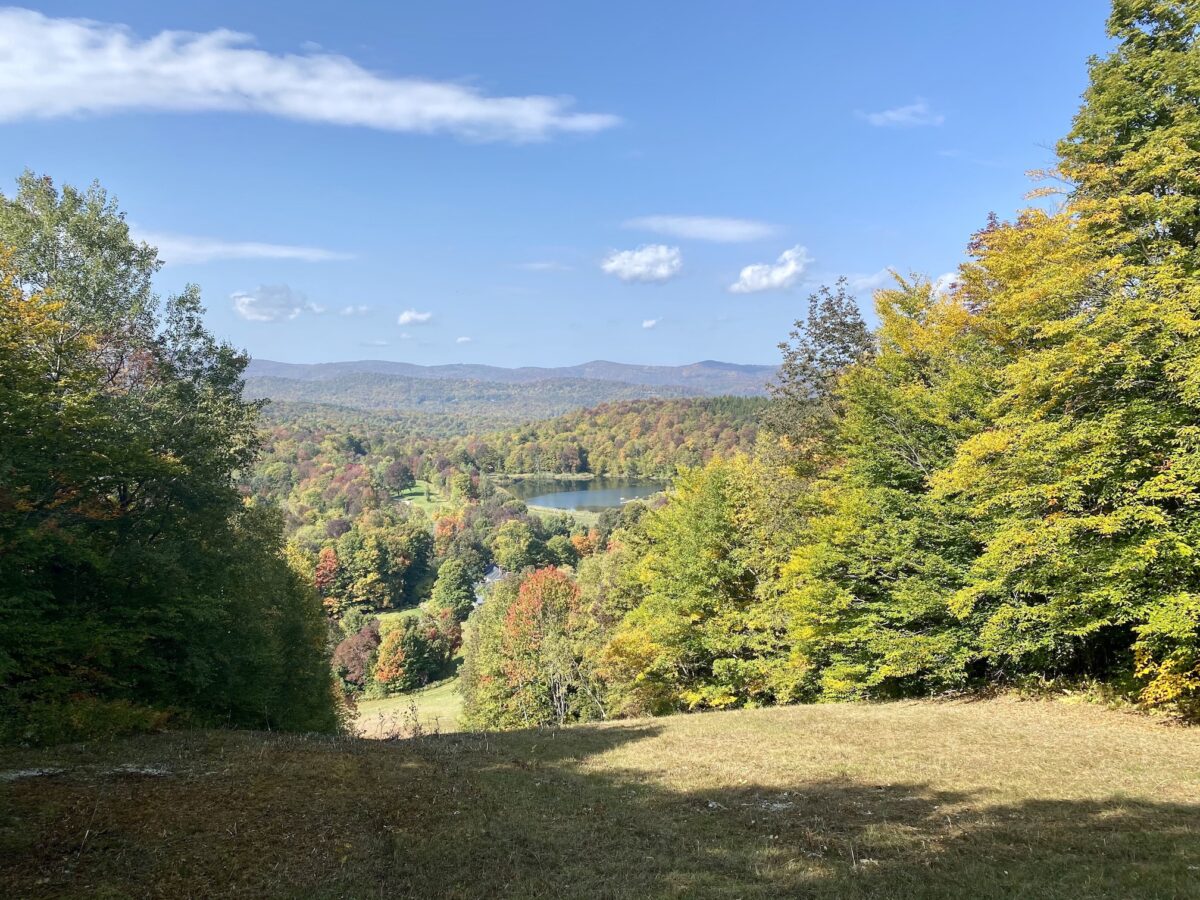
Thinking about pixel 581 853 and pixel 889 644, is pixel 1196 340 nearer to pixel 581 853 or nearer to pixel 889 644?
pixel 889 644

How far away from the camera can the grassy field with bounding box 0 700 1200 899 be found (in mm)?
7453

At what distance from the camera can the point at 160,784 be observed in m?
10.5

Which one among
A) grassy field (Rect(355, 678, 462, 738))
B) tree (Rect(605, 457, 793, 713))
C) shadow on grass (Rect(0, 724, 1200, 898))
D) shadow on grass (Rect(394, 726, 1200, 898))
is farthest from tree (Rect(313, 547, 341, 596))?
shadow on grass (Rect(394, 726, 1200, 898))

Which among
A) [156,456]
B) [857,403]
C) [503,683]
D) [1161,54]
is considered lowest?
[503,683]

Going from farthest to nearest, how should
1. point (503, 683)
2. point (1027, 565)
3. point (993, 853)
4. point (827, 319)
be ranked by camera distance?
point (503, 683)
point (827, 319)
point (1027, 565)
point (993, 853)

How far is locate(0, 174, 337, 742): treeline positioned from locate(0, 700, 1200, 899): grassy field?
3.89m

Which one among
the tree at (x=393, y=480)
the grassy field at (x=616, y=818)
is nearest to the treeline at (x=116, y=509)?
the grassy field at (x=616, y=818)

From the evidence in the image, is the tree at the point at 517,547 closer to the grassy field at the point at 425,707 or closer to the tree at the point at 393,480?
the grassy field at the point at 425,707

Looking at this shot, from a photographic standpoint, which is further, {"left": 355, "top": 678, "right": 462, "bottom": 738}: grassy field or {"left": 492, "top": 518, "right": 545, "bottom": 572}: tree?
{"left": 492, "top": 518, "right": 545, "bottom": 572}: tree

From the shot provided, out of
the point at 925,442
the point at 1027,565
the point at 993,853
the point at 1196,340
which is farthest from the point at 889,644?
the point at 993,853

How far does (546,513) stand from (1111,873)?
14225 centimetres

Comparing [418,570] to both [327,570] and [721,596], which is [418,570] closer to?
[327,570]

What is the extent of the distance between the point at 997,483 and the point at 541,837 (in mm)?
15385

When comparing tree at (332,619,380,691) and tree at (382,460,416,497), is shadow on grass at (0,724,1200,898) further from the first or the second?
tree at (382,460,416,497)
